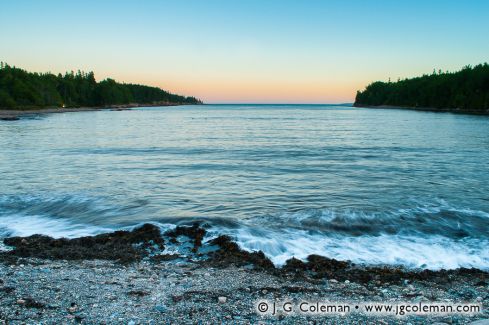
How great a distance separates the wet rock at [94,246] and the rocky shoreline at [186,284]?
0.10 feet

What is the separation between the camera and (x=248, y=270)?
32.2ft

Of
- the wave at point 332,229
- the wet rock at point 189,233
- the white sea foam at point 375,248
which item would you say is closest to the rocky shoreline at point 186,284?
the wet rock at point 189,233

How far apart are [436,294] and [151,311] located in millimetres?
5994

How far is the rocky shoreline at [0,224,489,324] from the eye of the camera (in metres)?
7.19

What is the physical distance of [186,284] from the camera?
28.5ft

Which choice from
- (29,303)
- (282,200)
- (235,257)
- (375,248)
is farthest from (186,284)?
(282,200)

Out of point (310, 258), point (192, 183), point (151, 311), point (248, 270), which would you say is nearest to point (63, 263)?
point (151, 311)

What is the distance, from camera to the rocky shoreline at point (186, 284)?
7.19 metres

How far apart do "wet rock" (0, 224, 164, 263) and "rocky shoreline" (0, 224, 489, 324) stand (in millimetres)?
31

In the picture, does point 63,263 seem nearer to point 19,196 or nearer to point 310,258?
point 310,258

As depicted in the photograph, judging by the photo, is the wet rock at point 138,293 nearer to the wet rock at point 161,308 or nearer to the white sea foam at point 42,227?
the wet rock at point 161,308

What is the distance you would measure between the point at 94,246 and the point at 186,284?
14.3ft

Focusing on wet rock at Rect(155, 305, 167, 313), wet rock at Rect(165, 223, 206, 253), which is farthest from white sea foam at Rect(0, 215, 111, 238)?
wet rock at Rect(155, 305, 167, 313)

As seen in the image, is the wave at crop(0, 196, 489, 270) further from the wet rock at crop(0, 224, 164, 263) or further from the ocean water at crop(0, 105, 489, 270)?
the wet rock at crop(0, 224, 164, 263)
